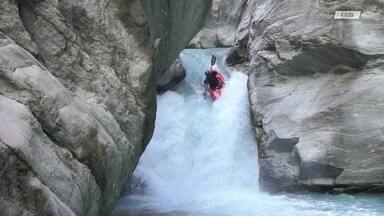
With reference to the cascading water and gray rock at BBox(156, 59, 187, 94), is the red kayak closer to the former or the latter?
the cascading water

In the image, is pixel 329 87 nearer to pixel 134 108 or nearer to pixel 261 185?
pixel 261 185

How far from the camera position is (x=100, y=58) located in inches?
254

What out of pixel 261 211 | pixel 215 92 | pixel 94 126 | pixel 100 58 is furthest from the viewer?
pixel 215 92

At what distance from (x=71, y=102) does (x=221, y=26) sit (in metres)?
18.0

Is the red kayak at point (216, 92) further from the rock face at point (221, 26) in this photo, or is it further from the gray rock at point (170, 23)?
the rock face at point (221, 26)

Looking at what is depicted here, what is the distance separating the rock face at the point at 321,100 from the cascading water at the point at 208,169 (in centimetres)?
54

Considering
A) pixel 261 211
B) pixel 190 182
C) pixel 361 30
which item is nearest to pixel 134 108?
pixel 261 211

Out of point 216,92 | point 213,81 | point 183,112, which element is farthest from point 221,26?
point 183,112

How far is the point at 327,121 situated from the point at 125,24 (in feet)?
18.5

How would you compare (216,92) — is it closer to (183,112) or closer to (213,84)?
(213,84)

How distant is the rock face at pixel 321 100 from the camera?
10.5 m
